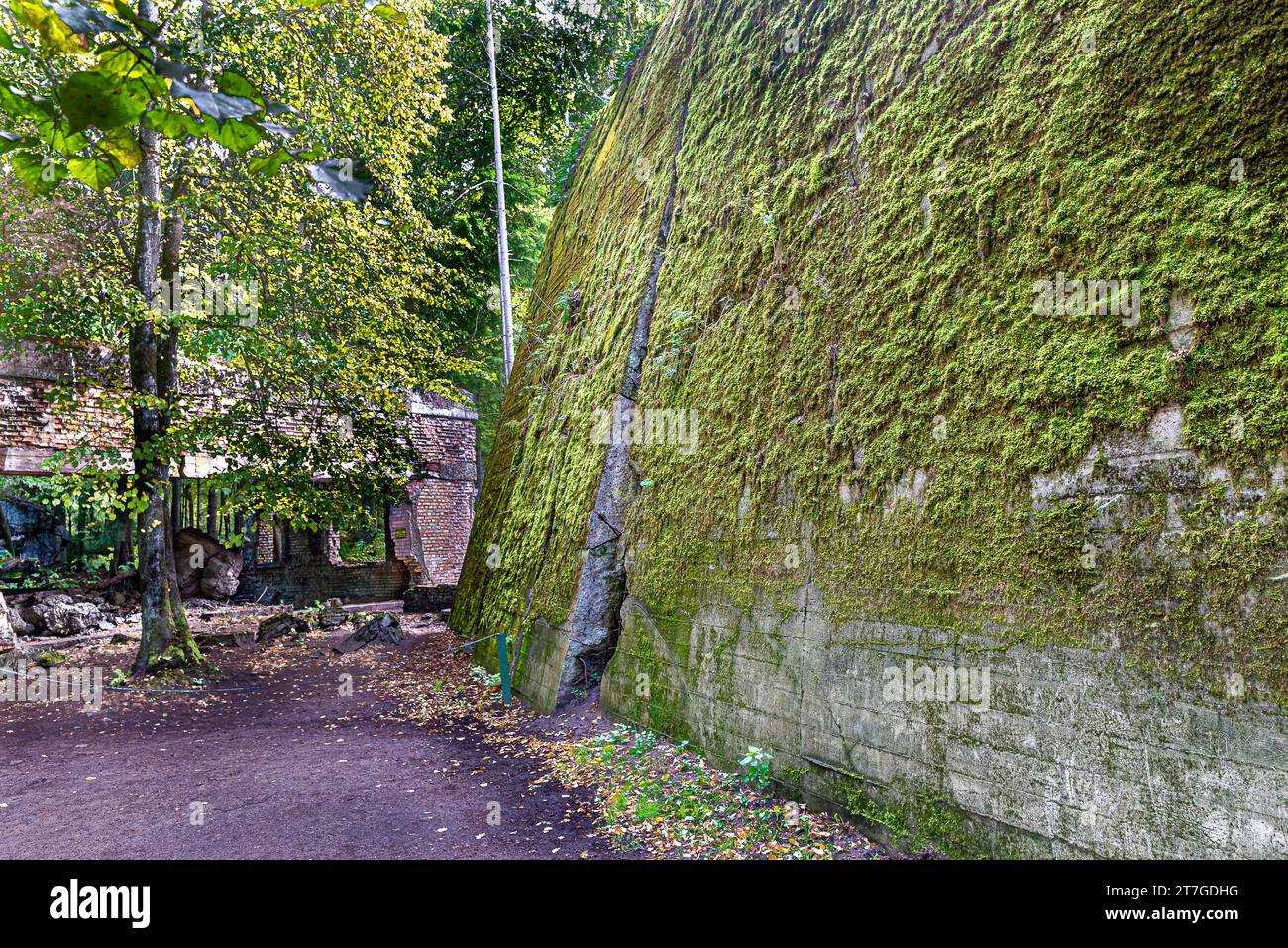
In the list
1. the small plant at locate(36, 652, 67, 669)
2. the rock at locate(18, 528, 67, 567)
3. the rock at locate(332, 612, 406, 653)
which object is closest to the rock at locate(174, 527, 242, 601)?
the rock at locate(18, 528, 67, 567)

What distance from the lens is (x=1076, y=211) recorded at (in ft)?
9.70

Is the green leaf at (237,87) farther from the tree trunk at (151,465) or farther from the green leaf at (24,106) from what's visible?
the tree trunk at (151,465)

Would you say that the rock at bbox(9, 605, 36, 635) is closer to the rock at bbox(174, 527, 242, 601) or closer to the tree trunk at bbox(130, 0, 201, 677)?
the rock at bbox(174, 527, 242, 601)

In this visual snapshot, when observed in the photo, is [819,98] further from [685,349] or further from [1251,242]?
[1251,242]

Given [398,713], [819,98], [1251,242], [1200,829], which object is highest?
[819,98]

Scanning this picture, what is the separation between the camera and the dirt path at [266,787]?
13.7ft

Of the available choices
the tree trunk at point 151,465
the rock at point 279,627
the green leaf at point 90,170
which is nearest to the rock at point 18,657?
the tree trunk at point 151,465

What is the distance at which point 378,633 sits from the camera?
11914 mm

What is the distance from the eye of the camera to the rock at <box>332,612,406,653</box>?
11.5m

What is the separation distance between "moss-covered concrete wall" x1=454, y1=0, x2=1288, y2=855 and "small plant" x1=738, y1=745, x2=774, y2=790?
0.10 meters

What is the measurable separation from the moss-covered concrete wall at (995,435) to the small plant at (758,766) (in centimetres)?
10

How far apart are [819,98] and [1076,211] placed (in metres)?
2.45

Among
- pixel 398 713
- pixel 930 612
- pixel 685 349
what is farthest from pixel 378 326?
pixel 930 612

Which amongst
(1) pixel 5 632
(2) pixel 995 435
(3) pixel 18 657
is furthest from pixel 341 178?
(1) pixel 5 632
